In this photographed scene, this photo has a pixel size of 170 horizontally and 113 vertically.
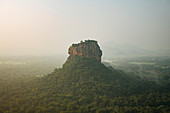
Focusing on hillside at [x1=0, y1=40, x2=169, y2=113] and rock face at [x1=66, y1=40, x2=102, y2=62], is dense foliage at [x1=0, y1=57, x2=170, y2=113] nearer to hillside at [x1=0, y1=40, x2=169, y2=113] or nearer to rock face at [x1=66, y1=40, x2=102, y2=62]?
hillside at [x1=0, y1=40, x2=169, y2=113]

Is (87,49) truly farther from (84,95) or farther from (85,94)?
(84,95)

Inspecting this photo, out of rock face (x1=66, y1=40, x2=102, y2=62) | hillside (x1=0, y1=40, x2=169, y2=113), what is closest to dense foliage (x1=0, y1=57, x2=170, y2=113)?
hillside (x1=0, y1=40, x2=169, y2=113)

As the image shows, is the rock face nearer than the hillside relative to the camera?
No

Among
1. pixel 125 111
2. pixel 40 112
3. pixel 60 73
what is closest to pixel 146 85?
pixel 125 111

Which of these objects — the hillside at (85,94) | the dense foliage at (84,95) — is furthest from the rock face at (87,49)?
the dense foliage at (84,95)

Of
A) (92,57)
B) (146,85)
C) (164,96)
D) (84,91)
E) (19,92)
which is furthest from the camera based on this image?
(92,57)

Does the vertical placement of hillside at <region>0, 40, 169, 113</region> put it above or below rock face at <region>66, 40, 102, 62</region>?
below

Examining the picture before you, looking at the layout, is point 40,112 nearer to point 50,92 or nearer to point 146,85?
point 50,92
